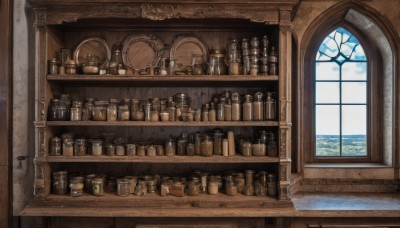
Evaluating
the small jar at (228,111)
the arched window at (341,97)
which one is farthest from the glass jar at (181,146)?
the arched window at (341,97)

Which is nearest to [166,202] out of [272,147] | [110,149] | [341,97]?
[110,149]

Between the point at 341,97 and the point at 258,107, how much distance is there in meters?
1.04

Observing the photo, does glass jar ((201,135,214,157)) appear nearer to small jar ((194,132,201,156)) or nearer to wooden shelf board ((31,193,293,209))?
small jar ((194,132,201,156))

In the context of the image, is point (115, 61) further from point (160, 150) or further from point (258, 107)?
point (258, 107)

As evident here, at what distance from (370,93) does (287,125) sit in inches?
45.5

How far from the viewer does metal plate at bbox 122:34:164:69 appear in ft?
9.66

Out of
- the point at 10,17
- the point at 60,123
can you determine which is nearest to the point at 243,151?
the point at 60,123

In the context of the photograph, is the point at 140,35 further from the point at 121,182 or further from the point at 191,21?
the point at 121,182

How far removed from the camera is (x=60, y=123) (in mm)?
2639

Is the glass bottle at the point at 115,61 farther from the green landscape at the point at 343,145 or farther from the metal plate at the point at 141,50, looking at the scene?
the green landscape at the point at 343,145

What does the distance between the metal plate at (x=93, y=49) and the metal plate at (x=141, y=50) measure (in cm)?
16

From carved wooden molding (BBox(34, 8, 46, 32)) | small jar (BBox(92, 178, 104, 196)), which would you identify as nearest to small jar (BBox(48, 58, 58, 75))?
carved wooden molding (BBox(34, 8, 46, 32))

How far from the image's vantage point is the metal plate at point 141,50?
295cm

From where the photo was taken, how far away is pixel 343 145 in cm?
330
